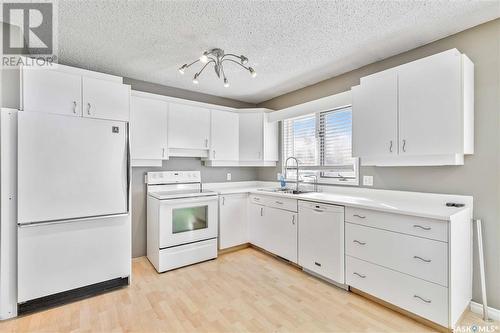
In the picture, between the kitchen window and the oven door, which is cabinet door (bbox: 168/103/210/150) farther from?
the kitchen window

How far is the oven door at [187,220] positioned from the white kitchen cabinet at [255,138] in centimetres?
106

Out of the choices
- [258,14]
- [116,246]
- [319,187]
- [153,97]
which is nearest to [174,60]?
[153,97]

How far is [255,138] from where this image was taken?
13.1 feet

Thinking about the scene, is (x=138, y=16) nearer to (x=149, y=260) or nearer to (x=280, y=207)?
(x=280, y=207)

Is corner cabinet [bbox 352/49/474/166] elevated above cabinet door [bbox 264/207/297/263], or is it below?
above

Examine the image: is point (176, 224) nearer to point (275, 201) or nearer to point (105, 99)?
point (275, 201)

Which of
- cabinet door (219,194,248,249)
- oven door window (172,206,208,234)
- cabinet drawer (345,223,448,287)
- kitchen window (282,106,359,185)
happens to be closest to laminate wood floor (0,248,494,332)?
cabinet drawer (345,223,448,287)

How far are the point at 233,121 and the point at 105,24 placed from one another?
2201mm

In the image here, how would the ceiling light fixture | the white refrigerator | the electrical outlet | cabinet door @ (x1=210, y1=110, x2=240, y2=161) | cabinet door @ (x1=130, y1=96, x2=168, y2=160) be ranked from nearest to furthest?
1. the white refrigerator
2. the ceiling light fixture
3. the electrical outlet
4. cabinet door @ (x1=130, y1=96, x2=168, y2=160)
5. cabinet door @ (x1=210, y1=110, x2=240, y2=161)

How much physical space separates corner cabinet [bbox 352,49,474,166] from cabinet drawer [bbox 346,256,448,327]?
3.36 ft

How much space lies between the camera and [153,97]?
10.4ft

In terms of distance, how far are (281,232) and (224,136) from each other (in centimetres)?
174

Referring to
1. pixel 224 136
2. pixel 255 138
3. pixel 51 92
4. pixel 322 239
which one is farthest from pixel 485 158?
pixel 51 92

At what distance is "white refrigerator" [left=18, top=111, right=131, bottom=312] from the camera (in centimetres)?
207
